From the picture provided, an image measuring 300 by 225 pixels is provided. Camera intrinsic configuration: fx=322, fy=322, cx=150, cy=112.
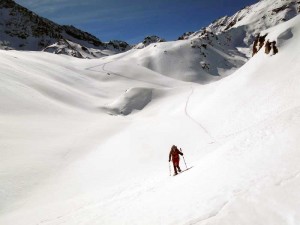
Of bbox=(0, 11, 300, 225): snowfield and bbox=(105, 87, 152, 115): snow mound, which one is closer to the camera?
bbox=(0, 11, 300, 225): snowfield

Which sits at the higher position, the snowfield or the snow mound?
the snow mound

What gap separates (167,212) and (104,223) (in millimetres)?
2660

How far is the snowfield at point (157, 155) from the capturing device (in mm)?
9742

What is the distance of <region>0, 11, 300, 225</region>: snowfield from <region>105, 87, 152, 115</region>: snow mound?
2.47 ft

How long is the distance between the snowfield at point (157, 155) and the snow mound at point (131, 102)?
29.7 inches

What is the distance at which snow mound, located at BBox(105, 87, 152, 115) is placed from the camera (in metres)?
56.8

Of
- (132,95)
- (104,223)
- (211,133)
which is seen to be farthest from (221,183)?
(132,95)

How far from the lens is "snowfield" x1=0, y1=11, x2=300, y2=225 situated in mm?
9742

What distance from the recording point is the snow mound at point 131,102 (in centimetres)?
5681

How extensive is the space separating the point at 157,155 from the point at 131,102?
35.5m

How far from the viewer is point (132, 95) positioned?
62625 mm

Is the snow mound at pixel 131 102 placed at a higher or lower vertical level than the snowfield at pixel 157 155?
higher

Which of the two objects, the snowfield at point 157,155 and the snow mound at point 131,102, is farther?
the snow mound at point 131,102

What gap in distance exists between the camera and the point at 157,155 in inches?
1003
